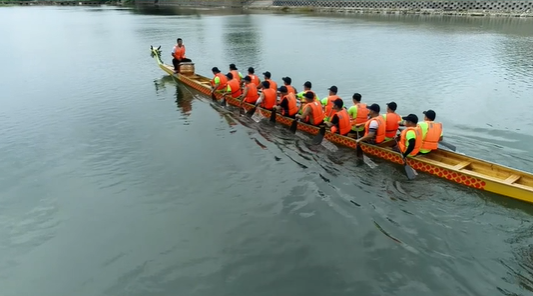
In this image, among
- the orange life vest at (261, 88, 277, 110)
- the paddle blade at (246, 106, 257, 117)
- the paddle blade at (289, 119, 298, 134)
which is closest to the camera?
the paddle blade at (289, 119, 298, 134)

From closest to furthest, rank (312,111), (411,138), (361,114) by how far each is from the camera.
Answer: (411,138) → (361,114) → (312,111)

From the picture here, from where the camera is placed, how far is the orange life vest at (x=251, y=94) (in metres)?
17.8

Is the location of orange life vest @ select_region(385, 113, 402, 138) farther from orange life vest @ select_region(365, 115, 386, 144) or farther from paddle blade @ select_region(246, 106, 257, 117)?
paddle blade @ select_region(246, 106, 257, 117)

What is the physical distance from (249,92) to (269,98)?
1.41 meters

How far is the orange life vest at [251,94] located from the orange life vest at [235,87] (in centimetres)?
113

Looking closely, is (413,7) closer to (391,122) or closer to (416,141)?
(391,122)

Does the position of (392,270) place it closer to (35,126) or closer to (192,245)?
(192,245)

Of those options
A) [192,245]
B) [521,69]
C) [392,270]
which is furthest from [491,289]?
[521,69]

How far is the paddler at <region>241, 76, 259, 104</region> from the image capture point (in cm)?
1780

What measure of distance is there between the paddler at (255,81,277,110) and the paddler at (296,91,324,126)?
7.40 ft

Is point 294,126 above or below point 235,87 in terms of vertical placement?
below

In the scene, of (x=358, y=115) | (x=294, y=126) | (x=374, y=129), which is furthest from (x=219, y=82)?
(x=374, y=129)

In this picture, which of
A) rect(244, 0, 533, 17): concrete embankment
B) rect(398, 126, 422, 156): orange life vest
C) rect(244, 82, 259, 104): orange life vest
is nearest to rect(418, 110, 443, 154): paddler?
rect(398, 126, 422, 156): orange life vest

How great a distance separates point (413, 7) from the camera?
2467 inches
